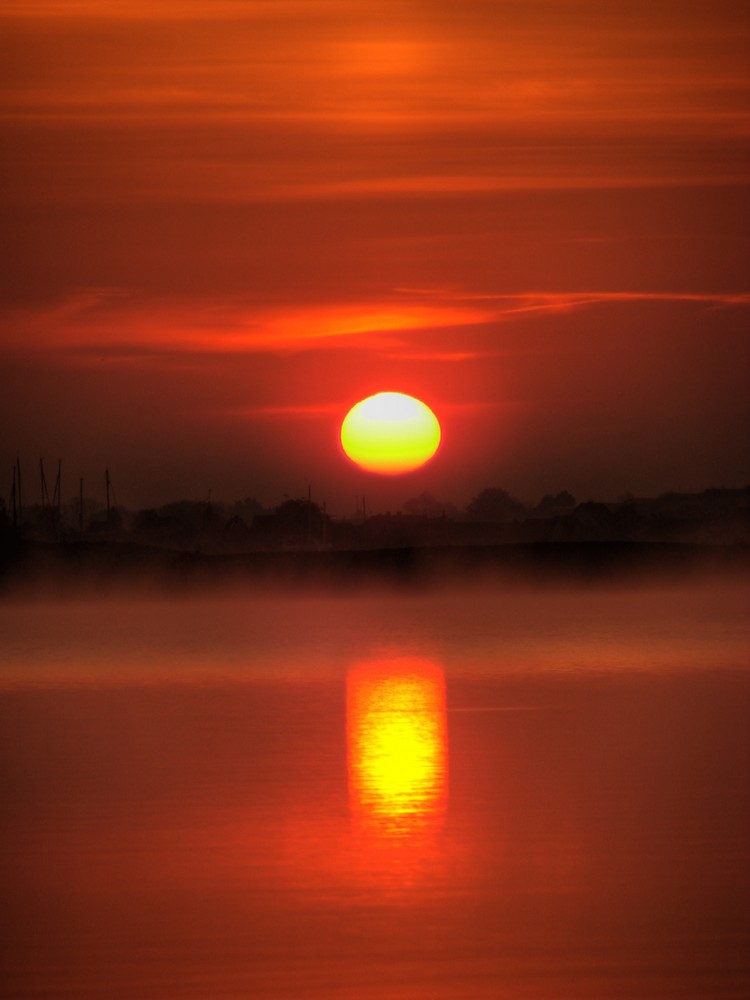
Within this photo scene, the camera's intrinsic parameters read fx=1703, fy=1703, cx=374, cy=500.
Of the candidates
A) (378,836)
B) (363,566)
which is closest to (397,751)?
(378,836)

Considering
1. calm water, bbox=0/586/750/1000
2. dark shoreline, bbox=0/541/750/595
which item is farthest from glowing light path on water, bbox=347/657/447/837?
dark shoreline, bbox=0/541/750/595

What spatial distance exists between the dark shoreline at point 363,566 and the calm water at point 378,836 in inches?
→ 2631

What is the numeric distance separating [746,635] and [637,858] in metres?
32.2

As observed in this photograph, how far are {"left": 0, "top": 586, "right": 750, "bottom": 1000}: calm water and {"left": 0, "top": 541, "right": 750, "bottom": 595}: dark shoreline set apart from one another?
66.8 metres

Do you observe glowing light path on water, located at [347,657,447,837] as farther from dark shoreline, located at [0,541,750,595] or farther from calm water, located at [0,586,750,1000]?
dark shoreline, located at [0,541,750,595]

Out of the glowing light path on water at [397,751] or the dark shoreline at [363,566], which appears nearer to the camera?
the glowing light path on water at [397,751]

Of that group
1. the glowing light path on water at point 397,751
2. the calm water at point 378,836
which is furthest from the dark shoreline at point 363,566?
the glowing light path on water at point 397,751

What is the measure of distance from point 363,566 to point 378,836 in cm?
9716

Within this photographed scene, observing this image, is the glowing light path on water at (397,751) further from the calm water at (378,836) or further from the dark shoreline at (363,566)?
the dark shoreline at (363,566)

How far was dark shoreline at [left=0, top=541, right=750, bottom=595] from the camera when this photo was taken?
95500 millimetres

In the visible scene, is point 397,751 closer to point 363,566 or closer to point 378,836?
point 378,836

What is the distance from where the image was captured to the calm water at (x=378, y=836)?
988 cm

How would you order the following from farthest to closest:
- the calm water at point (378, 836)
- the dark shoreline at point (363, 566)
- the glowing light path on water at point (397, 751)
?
the dark shoreline at point (363, 566)
the glowing light path on water at point (397, 751)
the calm water at point (378, 836)

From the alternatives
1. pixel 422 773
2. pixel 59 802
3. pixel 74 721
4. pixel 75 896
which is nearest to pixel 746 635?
pixel 74 721
